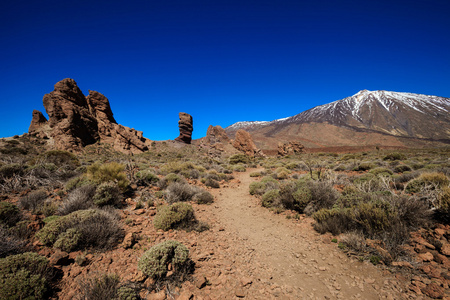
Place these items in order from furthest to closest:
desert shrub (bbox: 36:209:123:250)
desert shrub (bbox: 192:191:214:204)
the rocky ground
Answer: desert shrub (bbox: 192:191:214:204) → desert shrub (bbox: 36:209:123:250) → the rocky ground

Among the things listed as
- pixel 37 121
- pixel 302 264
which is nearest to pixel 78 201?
pixel 302 264

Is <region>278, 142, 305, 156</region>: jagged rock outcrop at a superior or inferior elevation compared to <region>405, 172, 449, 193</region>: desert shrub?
superior

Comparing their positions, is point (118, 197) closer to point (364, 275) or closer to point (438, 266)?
point (364, 275)

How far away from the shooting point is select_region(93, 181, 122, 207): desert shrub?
558cm

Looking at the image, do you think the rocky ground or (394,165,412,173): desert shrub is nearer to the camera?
the rocky ground

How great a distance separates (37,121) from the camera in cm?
3002

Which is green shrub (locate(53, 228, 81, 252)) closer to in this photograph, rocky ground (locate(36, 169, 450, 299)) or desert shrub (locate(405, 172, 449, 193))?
rocky ground (locate(36, 169, 450, 299))

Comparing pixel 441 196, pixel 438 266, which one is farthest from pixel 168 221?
pixel 441 196

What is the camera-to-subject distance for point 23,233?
3.63 m

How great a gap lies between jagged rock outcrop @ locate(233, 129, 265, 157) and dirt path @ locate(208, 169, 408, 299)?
85.1ft

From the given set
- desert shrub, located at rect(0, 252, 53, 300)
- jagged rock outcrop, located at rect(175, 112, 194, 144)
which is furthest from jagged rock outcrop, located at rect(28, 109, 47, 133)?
desert shrub, located at rect(0, 252, 53, 300)

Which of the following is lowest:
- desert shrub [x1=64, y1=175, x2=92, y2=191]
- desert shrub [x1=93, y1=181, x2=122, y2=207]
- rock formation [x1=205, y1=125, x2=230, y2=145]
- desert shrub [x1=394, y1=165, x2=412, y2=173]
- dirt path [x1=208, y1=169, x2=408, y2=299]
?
dirt path [x1=208, y1=169, x2=408, y2=299]

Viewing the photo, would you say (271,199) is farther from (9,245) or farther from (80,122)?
(80,122)

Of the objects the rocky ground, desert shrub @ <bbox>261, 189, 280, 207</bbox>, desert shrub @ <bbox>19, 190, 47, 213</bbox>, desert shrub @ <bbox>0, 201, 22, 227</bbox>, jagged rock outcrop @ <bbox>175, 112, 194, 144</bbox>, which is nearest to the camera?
the rocky ground
